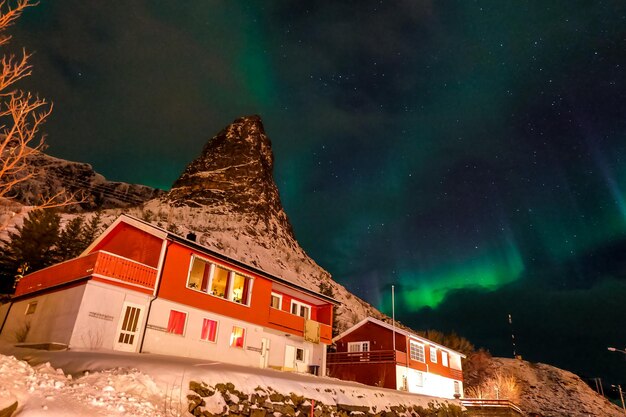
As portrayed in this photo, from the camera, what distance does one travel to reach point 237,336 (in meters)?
29.1

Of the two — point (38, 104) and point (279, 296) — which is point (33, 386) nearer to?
point (38, 104)

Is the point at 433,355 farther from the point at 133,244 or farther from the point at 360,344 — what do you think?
the point at 133,244

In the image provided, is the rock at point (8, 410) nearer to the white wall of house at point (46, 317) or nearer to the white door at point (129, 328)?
the white wall of house at point (46, 317)

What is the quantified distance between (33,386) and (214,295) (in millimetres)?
17349

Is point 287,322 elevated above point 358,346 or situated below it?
above

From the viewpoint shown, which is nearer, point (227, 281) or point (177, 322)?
point (177, 322)

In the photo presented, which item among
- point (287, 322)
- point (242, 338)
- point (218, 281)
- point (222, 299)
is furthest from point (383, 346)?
point (218, 281)

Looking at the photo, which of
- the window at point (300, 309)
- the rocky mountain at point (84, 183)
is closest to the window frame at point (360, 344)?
the window at point (300, 309)

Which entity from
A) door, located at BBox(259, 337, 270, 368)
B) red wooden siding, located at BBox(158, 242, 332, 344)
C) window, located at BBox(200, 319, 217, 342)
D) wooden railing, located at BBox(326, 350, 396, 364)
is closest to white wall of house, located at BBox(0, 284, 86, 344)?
red wooden siding, located at BBox(158, 242, 332, 344)

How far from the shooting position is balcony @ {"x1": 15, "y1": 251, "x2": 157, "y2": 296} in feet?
74.1

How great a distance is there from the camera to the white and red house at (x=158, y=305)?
22312mm

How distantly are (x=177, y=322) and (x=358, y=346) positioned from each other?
24.9 metres

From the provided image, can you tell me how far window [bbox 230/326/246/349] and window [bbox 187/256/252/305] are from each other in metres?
1.97

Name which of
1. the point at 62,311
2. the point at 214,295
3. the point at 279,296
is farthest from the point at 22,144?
the point at 279,296
